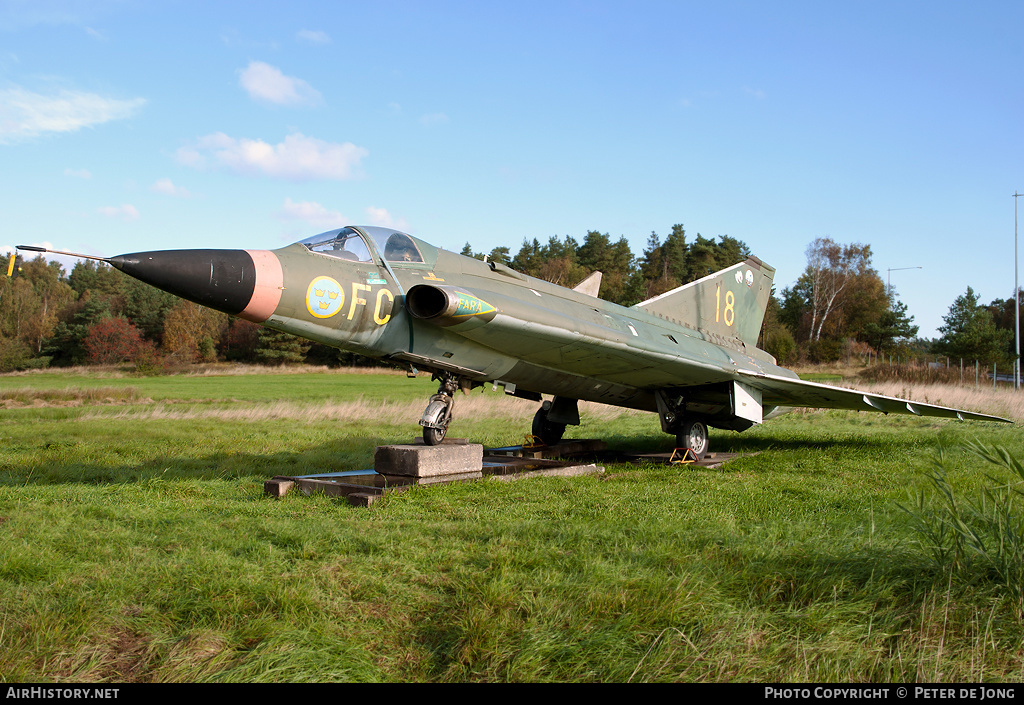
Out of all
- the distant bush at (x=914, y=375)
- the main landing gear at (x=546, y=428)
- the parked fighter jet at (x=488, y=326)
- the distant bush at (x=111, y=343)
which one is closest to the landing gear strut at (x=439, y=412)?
the parked fighter jet at (x=488, y=326)

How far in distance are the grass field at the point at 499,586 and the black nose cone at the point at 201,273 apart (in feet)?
6.55

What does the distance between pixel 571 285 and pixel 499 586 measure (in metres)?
54.8

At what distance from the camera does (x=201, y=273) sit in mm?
6020

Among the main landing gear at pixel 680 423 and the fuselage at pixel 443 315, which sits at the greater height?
the fuselage at pixel 443 315

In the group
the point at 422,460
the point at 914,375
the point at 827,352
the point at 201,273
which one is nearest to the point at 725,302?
the point at 422,460

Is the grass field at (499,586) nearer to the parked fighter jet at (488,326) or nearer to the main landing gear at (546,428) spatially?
the parked fighter jet at (488,326)

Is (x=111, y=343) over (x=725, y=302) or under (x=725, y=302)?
under

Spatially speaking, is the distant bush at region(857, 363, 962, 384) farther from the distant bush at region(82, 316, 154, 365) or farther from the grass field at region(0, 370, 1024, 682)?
the distant bush at region(82, 316, 154, 365)

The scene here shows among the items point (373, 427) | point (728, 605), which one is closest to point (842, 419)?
point (373, 427)

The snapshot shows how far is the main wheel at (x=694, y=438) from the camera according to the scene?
10.6 meters

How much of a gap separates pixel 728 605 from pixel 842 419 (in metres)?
18.0

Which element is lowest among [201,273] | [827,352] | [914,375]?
[914,375]

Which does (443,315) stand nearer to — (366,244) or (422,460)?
(366,244)

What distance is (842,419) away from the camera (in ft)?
63.1
